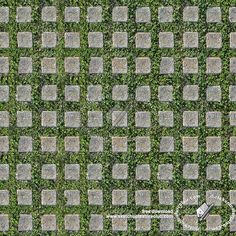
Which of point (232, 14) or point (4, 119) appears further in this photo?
point (4, 119)

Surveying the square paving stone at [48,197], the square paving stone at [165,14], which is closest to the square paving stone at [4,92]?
the square paving stone at [48,197]

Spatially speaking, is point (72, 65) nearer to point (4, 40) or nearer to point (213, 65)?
point (4, 40)

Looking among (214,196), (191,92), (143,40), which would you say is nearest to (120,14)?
(143,40)

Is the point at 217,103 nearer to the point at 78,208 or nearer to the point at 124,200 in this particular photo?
the point at 124,200

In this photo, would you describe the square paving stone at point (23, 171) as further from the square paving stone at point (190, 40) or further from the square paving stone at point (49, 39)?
the square paving stone at point (190, 40)

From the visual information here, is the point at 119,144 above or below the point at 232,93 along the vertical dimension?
below

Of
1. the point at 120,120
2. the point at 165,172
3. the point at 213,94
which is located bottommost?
the point at 165,172

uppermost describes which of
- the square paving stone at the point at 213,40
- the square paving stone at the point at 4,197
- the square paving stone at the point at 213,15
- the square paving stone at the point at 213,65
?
the square paving stone at the point at 213,15

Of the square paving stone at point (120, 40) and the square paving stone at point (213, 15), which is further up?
the square paving stone at point (213, 15)
